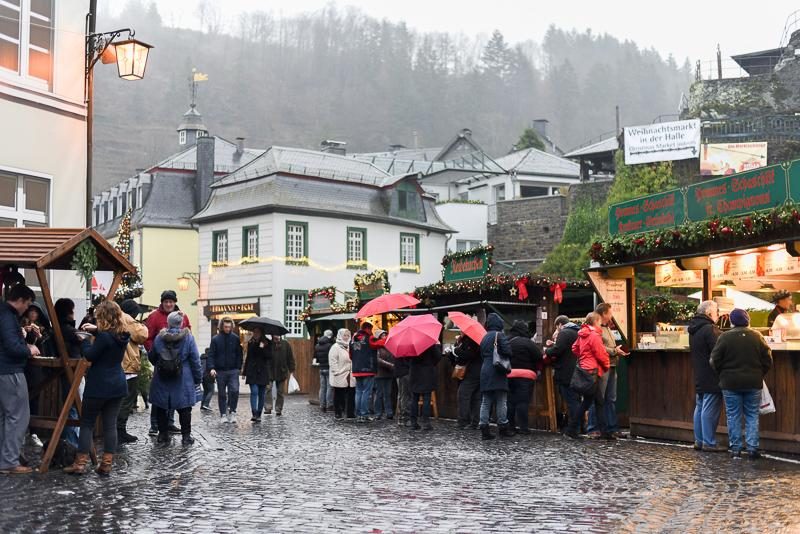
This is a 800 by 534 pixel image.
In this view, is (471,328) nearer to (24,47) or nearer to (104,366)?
(104,366)

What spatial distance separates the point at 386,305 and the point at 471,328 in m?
3.94

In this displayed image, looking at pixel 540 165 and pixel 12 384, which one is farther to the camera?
pixel 540 165

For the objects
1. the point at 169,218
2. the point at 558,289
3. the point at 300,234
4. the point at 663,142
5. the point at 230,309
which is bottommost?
the point at 558,289

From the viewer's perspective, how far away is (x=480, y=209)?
59250mm

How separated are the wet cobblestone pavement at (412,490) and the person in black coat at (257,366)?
4.63m

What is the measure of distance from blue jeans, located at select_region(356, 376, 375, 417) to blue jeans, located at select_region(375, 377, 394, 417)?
7.5 inches

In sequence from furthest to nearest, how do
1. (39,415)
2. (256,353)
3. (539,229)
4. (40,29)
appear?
(539,229) → (256,353) → (40,29) → (39,415)

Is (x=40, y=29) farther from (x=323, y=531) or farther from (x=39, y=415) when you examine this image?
(x=323, y=531)

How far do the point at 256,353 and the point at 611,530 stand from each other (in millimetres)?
12557

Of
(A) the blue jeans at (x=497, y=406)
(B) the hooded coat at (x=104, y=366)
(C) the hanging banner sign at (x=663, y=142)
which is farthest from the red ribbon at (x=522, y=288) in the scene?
(C) the hanging banner sign at (x=663, y=142)

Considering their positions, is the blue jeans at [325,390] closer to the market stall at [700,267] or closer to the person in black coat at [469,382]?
the person in black coat at [469,382]

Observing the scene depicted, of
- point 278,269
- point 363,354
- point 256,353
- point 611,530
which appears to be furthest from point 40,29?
point 278,269

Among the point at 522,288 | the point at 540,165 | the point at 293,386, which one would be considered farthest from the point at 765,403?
the point at 540,165

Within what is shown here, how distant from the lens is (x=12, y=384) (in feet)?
36.4
